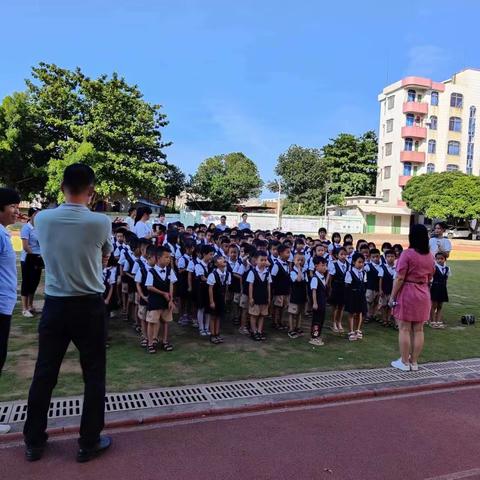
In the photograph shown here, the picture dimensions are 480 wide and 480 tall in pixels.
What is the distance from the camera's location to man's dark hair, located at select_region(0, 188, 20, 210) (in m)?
3.55

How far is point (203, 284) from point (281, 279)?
1.34m

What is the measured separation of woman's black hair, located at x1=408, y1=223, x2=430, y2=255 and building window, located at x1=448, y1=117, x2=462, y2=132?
153 ft

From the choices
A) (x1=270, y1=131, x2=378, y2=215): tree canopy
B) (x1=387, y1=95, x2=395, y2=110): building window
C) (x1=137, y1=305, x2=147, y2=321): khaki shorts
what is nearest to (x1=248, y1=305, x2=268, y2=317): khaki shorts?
(x1=137, y1=305, x2=147, y2=321): khaki shorts

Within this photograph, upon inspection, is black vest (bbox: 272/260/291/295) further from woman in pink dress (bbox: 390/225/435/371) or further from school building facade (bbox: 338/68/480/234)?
school building facade (bbox: 338/68/480/234)

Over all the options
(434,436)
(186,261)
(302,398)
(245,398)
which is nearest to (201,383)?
(245,398)

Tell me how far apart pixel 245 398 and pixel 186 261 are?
3.31 metres

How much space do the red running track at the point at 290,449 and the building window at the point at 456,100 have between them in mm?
48815

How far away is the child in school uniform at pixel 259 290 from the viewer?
21.6 ft

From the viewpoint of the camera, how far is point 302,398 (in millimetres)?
4426

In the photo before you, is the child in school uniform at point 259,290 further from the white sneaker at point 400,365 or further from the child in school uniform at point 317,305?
the white sneaker at point 400,365

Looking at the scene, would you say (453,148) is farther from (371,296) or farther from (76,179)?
(76,179)

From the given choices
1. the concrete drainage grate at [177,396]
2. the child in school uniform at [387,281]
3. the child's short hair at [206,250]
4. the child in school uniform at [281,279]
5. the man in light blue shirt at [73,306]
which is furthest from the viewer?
the child in school uniform at [387,281]

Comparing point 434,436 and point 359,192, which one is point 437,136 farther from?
point 434,436

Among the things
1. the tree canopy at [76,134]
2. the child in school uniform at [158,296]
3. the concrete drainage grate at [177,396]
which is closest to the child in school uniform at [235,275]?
the child in school uniform at [158,296]
